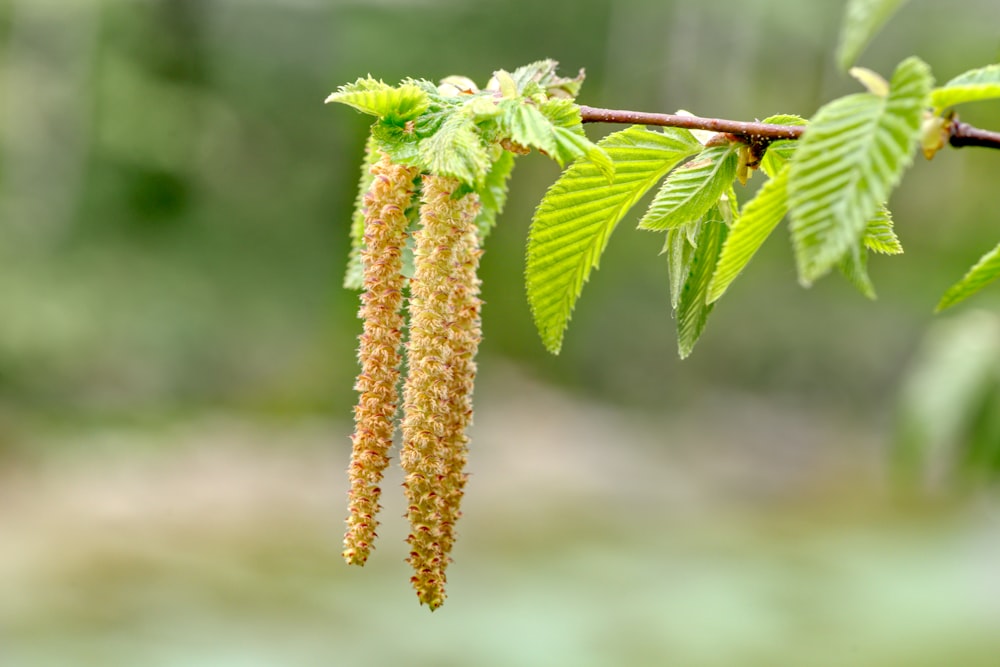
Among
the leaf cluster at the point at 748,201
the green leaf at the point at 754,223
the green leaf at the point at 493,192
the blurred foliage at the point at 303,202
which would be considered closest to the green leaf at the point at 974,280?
the leaf cluster at the point at 748,201

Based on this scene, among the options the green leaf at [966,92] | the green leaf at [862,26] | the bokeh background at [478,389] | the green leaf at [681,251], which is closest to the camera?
the green leaf at [862,26]

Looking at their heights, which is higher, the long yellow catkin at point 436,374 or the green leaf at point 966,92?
the green leaf at point 966,92

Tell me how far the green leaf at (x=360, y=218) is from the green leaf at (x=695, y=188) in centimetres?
21

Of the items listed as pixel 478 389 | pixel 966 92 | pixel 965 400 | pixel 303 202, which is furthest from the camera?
pixel 303 202

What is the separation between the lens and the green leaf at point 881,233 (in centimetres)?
76

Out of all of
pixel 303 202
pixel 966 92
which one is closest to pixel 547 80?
pixel 966 92

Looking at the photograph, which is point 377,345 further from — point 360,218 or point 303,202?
point 303,202

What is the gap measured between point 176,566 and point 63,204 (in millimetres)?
3776

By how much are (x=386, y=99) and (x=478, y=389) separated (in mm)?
9244

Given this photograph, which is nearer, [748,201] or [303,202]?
[748,201]

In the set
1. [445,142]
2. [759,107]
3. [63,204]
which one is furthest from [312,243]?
[445,142]

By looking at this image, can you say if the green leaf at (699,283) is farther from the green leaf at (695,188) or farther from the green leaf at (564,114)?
the green leaf at (564,114)

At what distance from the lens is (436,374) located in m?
0.70

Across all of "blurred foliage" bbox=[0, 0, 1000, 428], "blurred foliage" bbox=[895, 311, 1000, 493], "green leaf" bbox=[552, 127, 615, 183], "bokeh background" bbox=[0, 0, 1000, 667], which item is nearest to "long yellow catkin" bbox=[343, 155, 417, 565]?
"green leaf" bbox=[552, 127, 615, 183]
